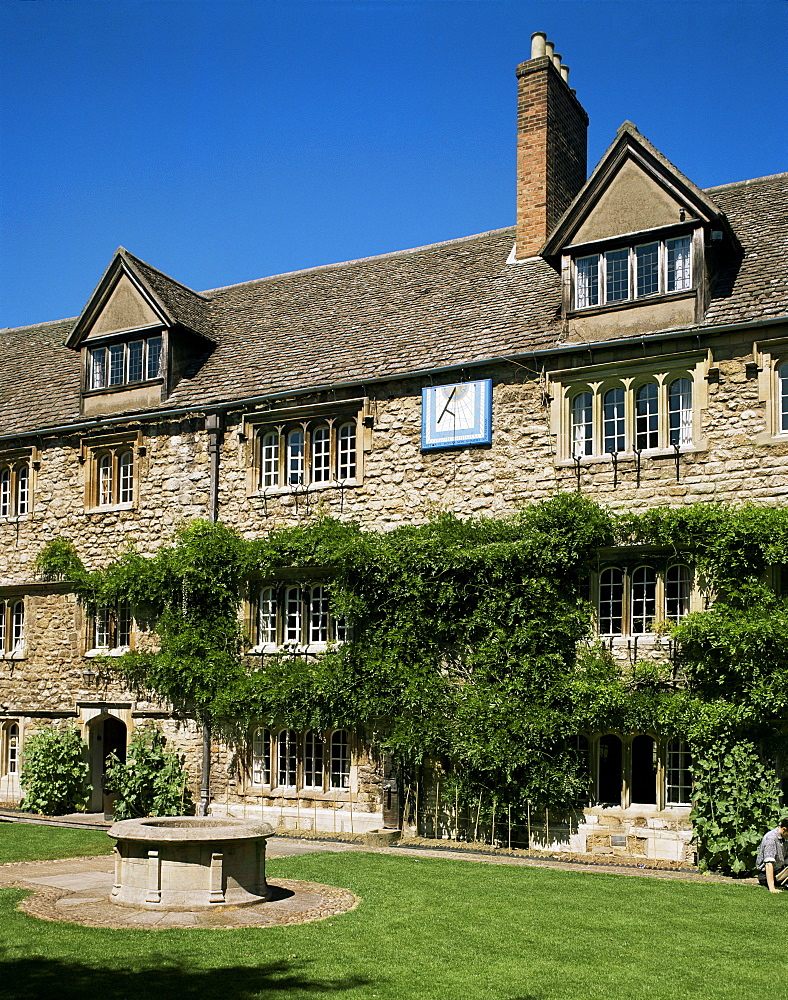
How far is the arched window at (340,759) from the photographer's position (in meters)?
19.6

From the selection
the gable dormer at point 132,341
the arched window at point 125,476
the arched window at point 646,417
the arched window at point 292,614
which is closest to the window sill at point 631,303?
the arched window at point 646,417

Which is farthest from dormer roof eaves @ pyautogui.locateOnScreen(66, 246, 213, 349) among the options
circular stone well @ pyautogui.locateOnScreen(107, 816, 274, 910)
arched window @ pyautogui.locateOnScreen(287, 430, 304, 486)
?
circular stone well @ pyautogui.locateOnScreen(107, 816, 274, 910)

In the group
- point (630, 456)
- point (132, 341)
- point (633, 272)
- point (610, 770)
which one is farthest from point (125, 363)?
point (610, 770)

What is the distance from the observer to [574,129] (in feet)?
75.6

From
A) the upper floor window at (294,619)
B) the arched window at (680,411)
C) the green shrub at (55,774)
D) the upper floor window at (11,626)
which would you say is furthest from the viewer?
the upper floor window at (11,626)

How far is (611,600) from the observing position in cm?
1767

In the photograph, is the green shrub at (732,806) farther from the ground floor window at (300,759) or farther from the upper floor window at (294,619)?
the upper floor window at (294,619)

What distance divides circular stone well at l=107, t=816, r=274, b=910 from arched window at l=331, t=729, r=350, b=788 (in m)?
7.73

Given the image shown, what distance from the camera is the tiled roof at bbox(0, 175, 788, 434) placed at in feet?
63.1

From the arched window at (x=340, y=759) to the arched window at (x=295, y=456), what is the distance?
4887mm

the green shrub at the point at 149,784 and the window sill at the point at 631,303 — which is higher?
the window sill at the point at 631,303

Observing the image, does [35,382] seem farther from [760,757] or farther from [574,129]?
[760,757]

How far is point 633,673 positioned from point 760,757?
2.24m

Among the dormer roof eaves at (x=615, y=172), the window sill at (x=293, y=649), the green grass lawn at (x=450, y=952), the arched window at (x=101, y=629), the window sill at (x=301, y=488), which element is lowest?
the green grass lawn at (x=450, y=952)
